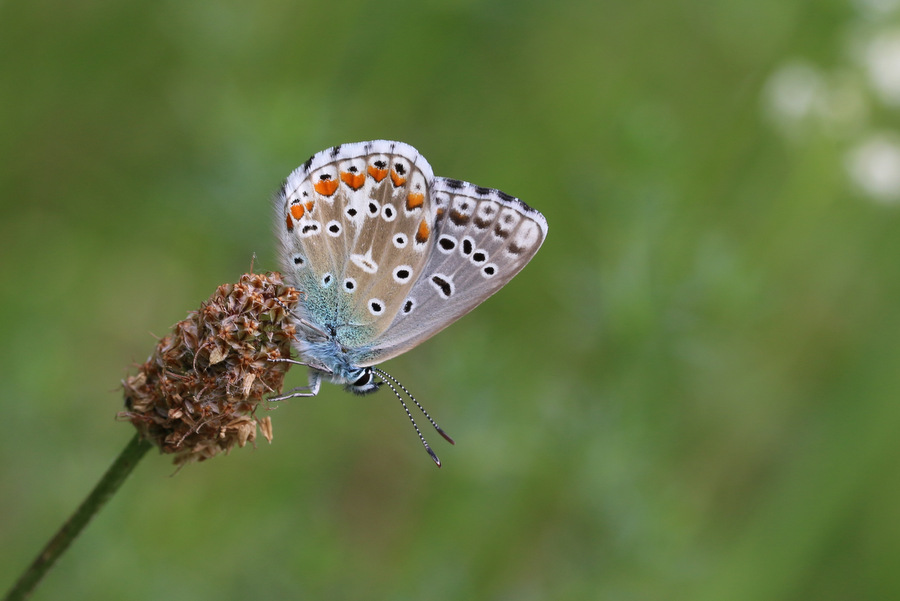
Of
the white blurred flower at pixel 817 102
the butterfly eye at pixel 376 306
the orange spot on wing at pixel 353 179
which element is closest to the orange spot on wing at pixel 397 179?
the orange spot on wing at pixel 353 179

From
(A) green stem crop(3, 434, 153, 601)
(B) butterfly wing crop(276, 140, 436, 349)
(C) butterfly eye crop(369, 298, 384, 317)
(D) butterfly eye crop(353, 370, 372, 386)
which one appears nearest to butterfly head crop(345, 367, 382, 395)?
(D) butterfly eye crop(353, 370, 372, 386)

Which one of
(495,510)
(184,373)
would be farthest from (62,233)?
(184,373)

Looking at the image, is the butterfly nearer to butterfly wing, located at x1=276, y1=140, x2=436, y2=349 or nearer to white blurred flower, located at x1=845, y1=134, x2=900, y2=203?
butterfly wing, located at x1=276, y1=140, x2=436, y2=349

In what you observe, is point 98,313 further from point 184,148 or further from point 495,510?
point 495,510

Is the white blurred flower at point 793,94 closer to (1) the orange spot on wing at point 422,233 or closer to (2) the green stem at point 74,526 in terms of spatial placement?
(1) the orange spot on wing at point 422,233

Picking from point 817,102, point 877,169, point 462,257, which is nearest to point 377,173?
point 462,257

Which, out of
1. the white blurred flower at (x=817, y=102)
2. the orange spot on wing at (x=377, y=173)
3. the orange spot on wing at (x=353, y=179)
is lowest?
the orange spot on wing at (x=353, y=179)

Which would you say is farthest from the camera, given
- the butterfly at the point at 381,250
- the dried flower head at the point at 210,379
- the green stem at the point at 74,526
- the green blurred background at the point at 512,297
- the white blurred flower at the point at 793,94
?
the white blurred flower at the point at 793,94
